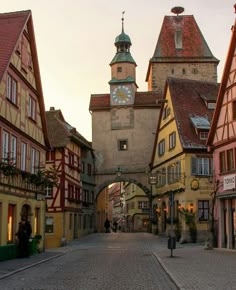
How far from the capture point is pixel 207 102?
1661 inches

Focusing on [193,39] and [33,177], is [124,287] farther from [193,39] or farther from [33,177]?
[193,39]

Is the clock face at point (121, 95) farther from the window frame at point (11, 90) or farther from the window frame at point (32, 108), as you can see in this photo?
the window frame at point (11, 90)

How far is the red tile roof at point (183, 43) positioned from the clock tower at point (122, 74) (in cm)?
775

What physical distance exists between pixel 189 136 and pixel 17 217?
692 inches

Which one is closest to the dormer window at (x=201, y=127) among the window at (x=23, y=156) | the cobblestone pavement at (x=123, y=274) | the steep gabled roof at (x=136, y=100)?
the steep gabled roof at (x=136, y=100)

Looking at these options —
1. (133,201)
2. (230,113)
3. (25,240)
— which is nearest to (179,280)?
(25,240)

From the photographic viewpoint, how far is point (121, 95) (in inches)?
2183

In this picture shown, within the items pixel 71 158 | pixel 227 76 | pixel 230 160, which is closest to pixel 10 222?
pixel 230 160

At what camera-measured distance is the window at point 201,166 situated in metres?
37.3

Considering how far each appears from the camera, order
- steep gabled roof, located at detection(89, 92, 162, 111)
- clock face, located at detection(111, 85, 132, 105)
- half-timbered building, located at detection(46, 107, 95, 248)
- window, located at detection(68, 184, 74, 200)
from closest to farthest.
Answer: half-timbered building, located at detection(46, 107, 95, 248) → window, located at detection(68, 184, 74, 200) → steep gabled roof, located at detection(89, 92, 162, 111) → clock face, located at detection(111, 85, 132, 105)

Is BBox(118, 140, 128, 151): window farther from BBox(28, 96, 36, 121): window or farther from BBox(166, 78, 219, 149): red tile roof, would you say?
BBox(28, 96, 36, 121): window

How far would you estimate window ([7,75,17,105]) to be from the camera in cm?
2289

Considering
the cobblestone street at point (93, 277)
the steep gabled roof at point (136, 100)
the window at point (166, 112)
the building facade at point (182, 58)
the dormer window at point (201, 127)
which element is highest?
the building facade at point (182, 58)

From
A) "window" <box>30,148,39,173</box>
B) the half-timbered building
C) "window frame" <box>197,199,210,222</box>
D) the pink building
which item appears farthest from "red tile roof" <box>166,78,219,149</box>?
"window" <box>30,148,39,173</box>
